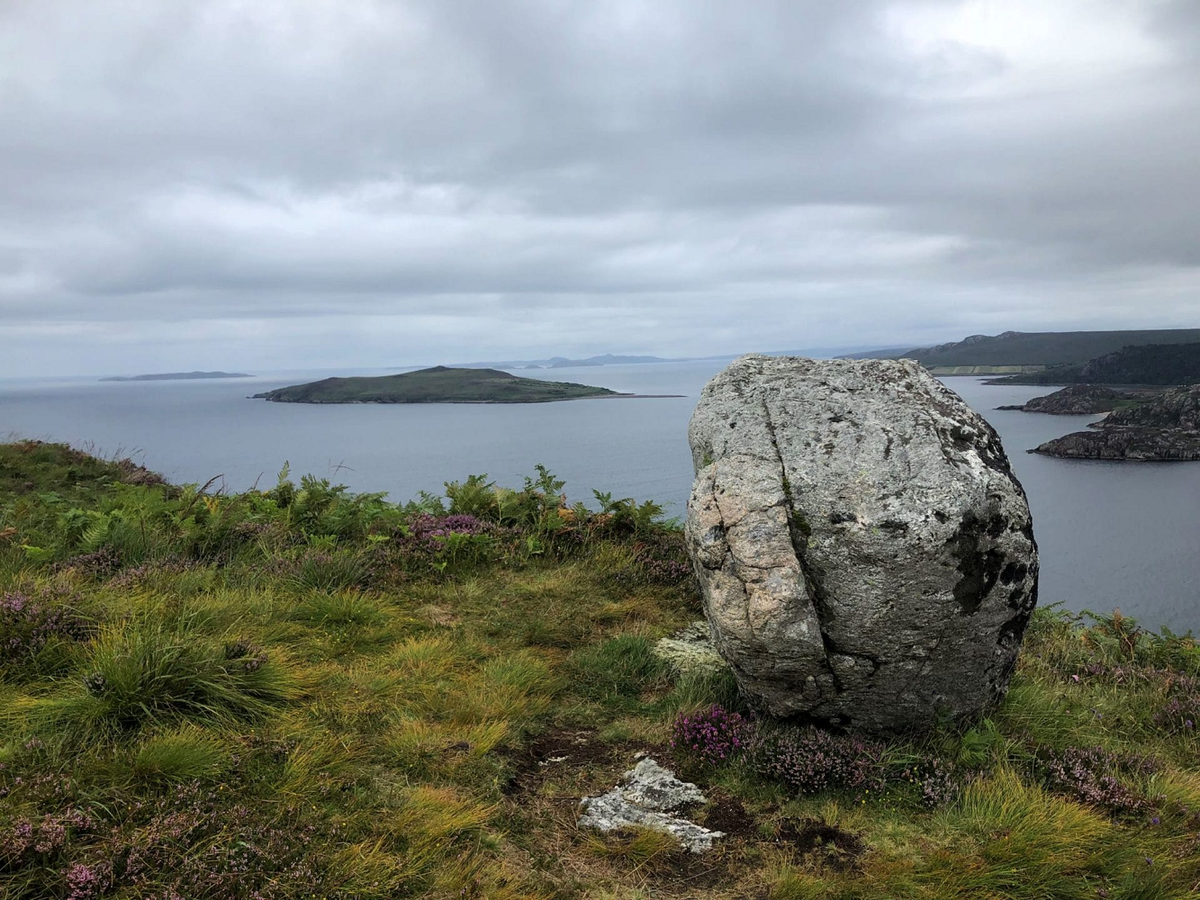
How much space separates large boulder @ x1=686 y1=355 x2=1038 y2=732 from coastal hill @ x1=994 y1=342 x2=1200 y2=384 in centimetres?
16576

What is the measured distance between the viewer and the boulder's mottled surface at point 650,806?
5000 millimetres

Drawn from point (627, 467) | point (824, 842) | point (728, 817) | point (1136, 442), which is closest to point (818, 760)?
point (824, 842)

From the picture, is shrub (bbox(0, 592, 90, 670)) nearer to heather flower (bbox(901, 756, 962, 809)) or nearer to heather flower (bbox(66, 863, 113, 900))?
heather flower (bbox(66, 863, 113, 900))

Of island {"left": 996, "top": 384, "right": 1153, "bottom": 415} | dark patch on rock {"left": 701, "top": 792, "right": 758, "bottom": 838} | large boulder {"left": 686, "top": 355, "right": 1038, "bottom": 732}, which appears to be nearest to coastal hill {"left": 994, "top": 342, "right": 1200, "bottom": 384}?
island {"left": 996, "top": 384, "right": 1153, "bottom": 415}

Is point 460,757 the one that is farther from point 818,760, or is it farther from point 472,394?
point 472,394

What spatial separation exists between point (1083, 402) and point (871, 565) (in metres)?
133

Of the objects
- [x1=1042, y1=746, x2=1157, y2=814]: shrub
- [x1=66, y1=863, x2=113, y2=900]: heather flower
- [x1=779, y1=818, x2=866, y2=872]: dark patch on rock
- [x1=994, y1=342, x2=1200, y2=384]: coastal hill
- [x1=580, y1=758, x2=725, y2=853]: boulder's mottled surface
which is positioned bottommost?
[x1=1042, y1=746, x2=1157, y2=814]: shrub

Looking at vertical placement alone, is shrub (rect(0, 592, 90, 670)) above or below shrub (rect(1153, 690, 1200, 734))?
above

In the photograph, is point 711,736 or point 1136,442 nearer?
point 711,736

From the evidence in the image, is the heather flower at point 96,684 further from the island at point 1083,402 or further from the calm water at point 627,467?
the island at point 1083,402

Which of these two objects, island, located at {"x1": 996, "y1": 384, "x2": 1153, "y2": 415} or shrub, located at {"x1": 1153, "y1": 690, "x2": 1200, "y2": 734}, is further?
island, located at {"x1": 996, "y1": 384, "x2": 1153, "y2": 415}

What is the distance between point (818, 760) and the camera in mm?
5555

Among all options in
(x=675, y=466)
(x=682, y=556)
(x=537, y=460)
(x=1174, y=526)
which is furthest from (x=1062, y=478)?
(x=682, y=556)

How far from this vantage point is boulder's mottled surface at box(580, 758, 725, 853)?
Answer: 500 centimetres
